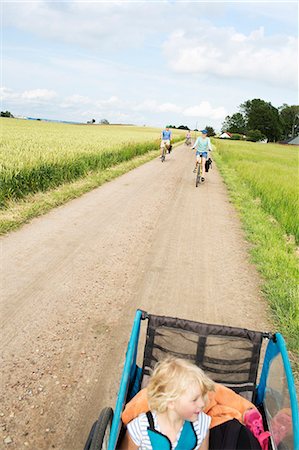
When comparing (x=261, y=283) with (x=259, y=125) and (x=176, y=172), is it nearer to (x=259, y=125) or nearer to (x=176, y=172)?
(x=176, y=172)

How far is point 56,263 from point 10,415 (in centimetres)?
285

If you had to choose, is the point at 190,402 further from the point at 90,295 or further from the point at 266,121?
the point at 266,121

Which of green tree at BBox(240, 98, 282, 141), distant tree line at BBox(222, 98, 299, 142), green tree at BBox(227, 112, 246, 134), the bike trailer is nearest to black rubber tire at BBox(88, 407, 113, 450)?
the bike trailer

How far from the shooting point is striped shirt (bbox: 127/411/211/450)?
6.90ft

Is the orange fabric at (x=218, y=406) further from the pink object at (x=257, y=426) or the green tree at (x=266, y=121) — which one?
the green tree at (x=266, y=121)

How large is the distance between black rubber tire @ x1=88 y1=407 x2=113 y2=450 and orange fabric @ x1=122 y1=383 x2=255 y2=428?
0.32ft

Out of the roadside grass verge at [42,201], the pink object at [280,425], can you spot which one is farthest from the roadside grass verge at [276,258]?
the roadside grass verge at [42,201]

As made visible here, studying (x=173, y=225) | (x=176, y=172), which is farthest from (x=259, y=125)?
(x=173, y=225)

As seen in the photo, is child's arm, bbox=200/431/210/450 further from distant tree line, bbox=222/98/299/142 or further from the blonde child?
distant tree line, bbox=222/98/299/142

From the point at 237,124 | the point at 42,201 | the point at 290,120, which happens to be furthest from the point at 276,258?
the point at 290,120

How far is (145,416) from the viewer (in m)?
2.15

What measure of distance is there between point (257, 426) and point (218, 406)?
9.8 inches

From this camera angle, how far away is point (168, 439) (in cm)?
207

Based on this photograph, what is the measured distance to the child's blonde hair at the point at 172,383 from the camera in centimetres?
197
